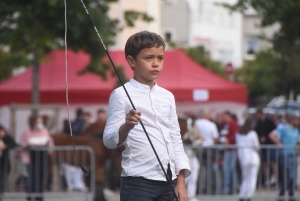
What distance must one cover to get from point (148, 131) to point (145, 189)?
0.35 metres

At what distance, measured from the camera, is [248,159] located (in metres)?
14.5

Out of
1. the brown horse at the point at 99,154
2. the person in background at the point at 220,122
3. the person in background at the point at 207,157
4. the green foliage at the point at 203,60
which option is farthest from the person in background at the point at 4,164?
the green foliage at the point at 203,60

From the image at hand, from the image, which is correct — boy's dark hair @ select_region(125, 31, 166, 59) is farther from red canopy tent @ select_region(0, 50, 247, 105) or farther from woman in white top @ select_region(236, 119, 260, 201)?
red canopy tent @ select_region(0, 50, 247, 105)

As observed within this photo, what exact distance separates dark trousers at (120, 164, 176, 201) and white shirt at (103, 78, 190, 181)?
1.5 inches

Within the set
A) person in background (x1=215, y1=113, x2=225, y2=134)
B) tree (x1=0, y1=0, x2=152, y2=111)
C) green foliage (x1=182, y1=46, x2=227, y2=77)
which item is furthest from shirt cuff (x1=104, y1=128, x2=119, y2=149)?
green foliage (x1=182, y1=46, x2=227, y2=77)

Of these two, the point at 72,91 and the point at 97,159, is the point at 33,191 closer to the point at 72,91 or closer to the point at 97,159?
the point at 97,159

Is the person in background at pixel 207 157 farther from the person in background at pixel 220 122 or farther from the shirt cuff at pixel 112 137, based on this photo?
the shirt cuff at pixel 112 137

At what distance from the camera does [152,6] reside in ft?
161

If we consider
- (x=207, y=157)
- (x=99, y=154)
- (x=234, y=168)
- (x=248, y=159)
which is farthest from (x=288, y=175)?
(x=99, y=154)

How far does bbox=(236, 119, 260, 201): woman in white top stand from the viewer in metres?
14.5

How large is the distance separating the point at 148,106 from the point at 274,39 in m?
10.6

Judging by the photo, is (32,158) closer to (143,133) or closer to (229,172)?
(229,172)

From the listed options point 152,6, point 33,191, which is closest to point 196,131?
point 33,191

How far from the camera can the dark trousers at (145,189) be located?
208 inches
